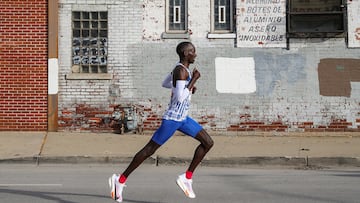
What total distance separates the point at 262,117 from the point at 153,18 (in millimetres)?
3564

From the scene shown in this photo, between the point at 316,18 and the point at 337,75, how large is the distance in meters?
1.45

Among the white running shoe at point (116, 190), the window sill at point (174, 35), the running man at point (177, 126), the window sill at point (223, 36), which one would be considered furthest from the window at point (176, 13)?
the white running shoe at point (116, 190)

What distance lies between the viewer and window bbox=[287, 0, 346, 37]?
13.3 m

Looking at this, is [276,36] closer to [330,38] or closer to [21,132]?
[330,38]

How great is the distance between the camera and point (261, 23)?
1359 cm

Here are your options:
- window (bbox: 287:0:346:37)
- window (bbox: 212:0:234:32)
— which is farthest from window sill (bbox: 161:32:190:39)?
window (bbox: 287:0:346:37)

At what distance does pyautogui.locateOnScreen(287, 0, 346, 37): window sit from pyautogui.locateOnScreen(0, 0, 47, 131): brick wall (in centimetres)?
605

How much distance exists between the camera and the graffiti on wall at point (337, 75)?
1350 centimetres

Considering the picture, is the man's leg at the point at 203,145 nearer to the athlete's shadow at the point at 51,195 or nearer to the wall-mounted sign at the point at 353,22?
the athlete's shadow at the point at 51,195

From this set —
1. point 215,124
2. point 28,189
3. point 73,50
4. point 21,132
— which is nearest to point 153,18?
point 73,50

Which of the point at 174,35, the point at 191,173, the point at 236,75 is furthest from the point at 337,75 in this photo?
the point at 191,173

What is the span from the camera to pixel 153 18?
13664mm

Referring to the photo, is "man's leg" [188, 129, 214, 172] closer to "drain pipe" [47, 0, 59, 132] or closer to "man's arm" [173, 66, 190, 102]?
"man's arm" [173, 66, 190, 102]

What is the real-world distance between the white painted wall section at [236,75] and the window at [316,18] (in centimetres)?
130
